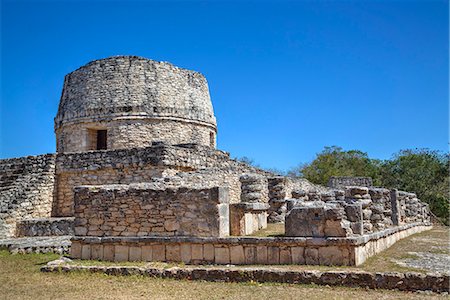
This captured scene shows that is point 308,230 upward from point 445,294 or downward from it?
upward

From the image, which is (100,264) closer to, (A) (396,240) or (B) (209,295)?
(B) (209,295)

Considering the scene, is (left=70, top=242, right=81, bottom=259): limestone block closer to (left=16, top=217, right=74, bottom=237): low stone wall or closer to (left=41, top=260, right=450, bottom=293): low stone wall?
(left=41, top=260, right=450, bottom=293): low stone wall

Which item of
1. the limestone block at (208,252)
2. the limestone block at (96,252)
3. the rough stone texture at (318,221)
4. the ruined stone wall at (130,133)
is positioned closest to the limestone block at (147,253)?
the limestone block at (96,252)

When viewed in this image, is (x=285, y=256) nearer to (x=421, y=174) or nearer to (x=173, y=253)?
(x=173, y=253)

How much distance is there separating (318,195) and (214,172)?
3116 millimetres

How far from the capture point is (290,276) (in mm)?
6918

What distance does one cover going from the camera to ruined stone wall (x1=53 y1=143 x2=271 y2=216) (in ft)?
44.7

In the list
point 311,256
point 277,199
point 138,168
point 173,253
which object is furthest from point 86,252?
point 277,199

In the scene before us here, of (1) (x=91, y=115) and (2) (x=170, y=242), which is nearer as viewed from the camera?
(2) (x=170, y=242)

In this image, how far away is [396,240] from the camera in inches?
414

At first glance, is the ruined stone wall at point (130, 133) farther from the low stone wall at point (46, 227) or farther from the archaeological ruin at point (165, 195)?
the low stone wall at point (46, 227)

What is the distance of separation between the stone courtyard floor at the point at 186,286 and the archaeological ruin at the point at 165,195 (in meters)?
0.48

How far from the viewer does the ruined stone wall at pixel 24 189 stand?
13.3m

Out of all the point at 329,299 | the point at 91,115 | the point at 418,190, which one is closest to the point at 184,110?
the point at 91,115
